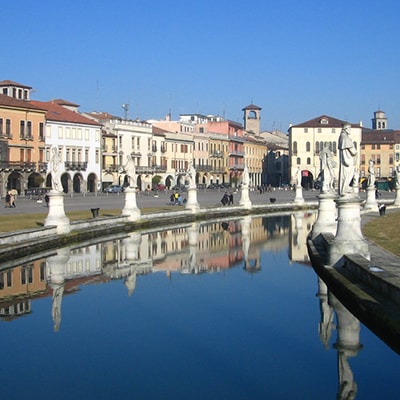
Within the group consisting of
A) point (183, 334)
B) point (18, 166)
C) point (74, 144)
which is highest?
point (74, 144)

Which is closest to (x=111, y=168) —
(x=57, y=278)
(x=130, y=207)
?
(x=130, y=207)

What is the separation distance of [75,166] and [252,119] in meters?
71.4

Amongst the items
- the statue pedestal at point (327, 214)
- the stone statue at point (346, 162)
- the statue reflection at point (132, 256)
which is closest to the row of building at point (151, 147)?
the statue reflection at point (132, 256)

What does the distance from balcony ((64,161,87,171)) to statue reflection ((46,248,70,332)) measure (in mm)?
61060

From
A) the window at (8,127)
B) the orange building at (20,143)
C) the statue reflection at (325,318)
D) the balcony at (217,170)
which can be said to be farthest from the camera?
the balcony at (217,170)

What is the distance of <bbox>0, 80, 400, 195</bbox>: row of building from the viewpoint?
7900 centimetres

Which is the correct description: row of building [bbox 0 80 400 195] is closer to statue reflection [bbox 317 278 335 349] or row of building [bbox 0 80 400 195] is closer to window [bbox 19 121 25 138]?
window [bbox 19 121 25 138]

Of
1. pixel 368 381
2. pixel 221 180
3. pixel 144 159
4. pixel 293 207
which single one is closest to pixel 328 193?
pixel 368 381

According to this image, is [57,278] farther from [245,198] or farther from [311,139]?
[311,139]

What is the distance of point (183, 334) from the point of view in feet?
44.3

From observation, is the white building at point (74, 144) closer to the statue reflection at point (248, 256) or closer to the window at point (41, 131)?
the window at point (41, 131)

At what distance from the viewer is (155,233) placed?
34.6m

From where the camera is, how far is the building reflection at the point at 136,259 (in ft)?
58.9

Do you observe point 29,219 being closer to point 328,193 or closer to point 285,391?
point 328,193
